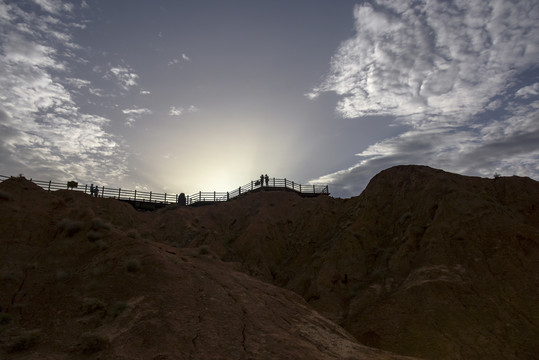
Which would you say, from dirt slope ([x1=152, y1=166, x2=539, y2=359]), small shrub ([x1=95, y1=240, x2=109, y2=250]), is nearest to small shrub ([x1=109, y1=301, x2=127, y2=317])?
small shrub ([x1=95, y1=240, x2=109, y2=250])

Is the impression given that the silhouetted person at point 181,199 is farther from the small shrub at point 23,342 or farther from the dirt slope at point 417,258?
the small shrub at point 23,342

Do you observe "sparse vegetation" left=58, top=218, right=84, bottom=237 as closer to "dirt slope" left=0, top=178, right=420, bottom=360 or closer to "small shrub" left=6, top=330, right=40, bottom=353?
"dirt slope" left=0, top=178, right=420, bottom=360

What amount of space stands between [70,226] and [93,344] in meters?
7.72

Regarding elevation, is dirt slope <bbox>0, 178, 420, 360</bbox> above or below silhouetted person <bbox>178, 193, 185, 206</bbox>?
below

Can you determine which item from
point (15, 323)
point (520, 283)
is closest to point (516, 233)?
point (520, 283)

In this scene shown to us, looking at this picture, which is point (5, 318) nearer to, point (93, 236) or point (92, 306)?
point (92, 306)

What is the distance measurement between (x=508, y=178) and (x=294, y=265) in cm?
1961

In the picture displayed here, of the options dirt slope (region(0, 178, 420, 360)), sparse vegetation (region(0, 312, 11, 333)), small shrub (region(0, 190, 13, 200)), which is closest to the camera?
dirt slope (region(0, 178, 420, 360))

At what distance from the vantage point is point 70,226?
46.4ft

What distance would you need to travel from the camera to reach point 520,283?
52.6 ft

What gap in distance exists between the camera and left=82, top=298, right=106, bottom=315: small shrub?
392 inches

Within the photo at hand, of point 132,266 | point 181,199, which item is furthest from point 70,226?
point 181,199

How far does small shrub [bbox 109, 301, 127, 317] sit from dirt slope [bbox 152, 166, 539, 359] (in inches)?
444

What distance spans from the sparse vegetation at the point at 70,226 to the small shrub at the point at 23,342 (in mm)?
6158
